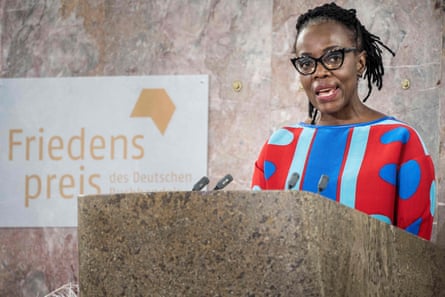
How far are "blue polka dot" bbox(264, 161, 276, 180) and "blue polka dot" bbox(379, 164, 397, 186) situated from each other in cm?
29

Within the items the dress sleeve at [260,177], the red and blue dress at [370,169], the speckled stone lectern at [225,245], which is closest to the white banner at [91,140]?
the dress sleeve at [260,177]

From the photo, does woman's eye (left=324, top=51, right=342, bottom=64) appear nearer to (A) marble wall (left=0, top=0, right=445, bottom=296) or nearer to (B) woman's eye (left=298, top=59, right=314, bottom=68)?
(B) woman's eye (left=298, top=59, right=314, bottom=68)

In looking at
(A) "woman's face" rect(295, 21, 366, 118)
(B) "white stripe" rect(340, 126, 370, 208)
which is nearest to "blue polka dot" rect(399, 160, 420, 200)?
(B) "white stripe" rect(340, 126, 370, 208)

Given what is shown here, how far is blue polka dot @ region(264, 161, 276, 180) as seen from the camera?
230cm

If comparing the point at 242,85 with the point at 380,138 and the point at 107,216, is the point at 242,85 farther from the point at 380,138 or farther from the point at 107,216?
the point at 107,216

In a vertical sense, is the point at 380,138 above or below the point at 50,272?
above

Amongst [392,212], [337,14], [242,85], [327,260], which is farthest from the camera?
[242,85]

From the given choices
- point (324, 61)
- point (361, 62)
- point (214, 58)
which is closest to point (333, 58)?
point (324, 61)

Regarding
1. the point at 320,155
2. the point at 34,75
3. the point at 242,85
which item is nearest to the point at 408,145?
the point at 320,155

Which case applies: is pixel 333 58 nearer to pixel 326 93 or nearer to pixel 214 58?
pixel 326 93

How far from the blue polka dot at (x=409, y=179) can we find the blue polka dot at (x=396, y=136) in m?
0.06

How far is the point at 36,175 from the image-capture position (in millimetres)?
4129

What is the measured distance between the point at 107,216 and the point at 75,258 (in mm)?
2596

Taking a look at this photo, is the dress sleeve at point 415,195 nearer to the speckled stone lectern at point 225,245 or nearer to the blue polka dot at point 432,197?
the blue polka dot at point 432,197
